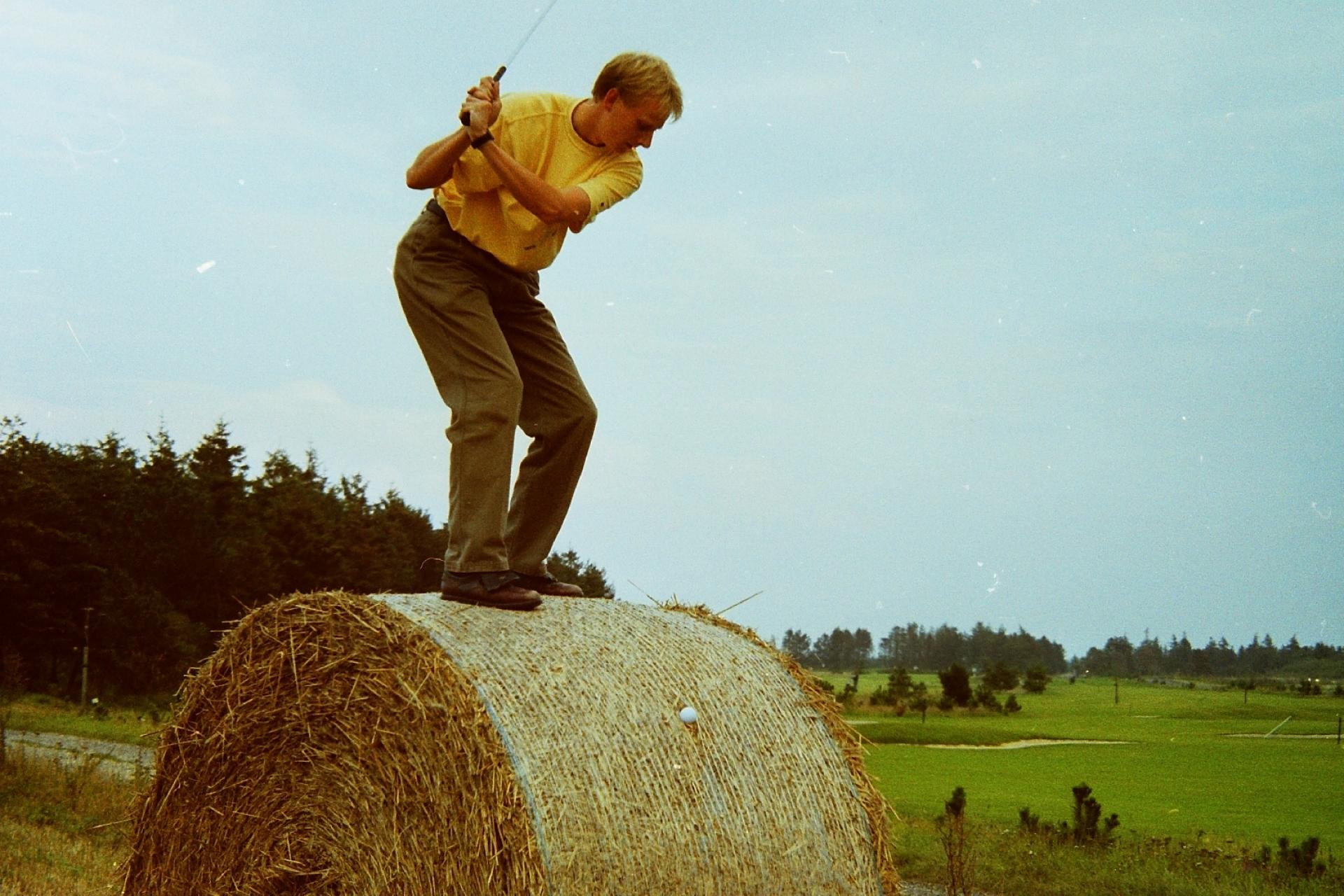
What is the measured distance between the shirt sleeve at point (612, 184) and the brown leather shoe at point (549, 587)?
5.53 feet

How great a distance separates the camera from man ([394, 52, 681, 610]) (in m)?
4.63

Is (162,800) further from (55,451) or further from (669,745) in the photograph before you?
(55,451)

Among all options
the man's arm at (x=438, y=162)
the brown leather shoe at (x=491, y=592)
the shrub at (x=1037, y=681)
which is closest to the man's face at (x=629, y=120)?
the man's arm at (x=438, y=162)

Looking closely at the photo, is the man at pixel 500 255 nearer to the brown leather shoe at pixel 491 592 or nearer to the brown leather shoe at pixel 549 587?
the brown leather shoe at pixel 491 592

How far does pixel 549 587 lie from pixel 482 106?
2.17 m

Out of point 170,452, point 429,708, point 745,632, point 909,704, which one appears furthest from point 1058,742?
point 170,452

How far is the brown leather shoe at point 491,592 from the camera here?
4.98m

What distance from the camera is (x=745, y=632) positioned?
19.2ft

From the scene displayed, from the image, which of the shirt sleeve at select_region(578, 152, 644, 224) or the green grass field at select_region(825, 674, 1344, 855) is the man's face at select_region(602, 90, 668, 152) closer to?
the shirt sleeve at select_region(578, 152, 644, 224)

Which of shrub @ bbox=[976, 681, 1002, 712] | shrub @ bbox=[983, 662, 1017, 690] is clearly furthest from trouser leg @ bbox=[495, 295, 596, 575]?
Result: shrub @ bbox=[983, 662, 1017, 690]

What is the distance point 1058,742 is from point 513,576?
18.4 metres

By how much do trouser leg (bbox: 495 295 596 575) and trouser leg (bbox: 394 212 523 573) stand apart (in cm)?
30

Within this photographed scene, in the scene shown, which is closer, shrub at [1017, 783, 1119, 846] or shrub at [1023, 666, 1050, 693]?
shrub at [1017, 783, 1119, 846]

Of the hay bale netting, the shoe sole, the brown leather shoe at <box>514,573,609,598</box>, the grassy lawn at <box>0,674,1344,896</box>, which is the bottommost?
the grassy lawn at <box>0,674,1344,896</box>
